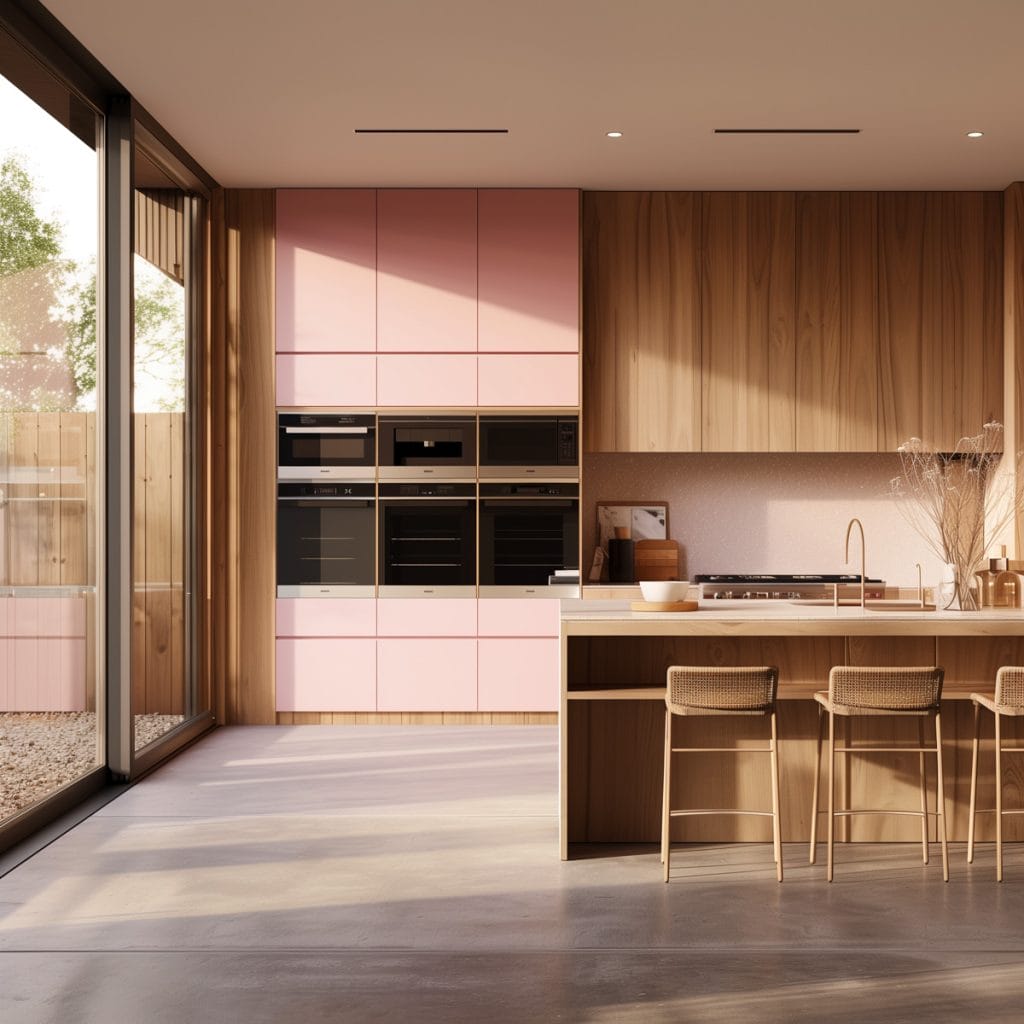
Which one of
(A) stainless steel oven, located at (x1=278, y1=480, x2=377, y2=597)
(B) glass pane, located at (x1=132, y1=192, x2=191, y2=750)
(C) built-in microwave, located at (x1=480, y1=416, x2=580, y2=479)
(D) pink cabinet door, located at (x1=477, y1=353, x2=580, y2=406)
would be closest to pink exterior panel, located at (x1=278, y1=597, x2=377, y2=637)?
(A) stainless steel oven, located at (x1=278, y1=480, x2=377, y2=597)

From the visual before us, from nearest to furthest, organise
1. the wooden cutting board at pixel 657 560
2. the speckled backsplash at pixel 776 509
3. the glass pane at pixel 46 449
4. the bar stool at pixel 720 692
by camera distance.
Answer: the bar stool at pixel 720 692 < the glass pane at pixel 46 449 < the wooden cutting board at pixel 657 560 < the speckled backsplash at pixel 776 509

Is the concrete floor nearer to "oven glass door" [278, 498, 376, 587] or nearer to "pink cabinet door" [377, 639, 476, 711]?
"pink cabinet door" [377, 639, 476, 711]

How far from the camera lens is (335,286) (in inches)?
257

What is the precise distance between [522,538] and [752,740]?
100 inches

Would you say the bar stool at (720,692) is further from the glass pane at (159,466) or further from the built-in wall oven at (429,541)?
the built-in wall oven at (429,541)

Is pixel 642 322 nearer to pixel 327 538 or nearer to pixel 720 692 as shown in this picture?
pixel 327 538

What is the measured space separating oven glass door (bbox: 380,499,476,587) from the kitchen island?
231 cm

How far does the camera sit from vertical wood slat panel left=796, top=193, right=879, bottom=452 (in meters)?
6.55

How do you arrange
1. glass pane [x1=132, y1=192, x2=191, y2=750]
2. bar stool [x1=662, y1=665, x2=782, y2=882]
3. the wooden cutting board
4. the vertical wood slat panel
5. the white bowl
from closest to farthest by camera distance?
bar stool [x1=662, y1=665, x2=782, y2=882]
the white bowl
glass pane [x1=132, y1=192, x2=191, y2=750]
the vertical wood slat panel
the wooden cutting board

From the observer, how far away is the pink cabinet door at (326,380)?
6.52 metres

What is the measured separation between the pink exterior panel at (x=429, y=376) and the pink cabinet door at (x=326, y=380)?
0.25 ft

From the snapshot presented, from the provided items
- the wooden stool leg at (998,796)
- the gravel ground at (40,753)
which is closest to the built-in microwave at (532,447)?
the gravel ground at (40,753)

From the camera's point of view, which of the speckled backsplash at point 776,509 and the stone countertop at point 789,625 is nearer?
the stone countertop at point 789,625

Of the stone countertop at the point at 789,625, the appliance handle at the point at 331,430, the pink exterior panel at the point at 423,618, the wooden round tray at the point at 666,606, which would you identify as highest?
the appliance handle at the point at 331,430
